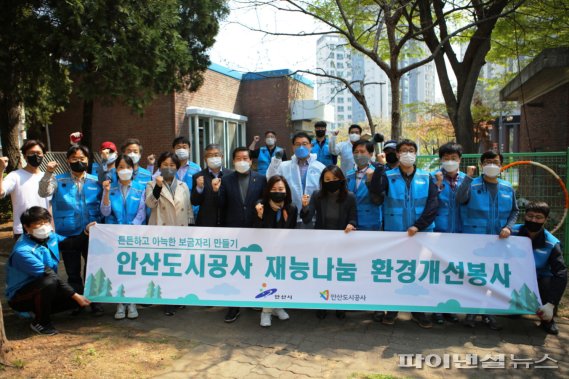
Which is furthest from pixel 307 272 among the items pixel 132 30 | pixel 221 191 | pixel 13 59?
pixel 13 59

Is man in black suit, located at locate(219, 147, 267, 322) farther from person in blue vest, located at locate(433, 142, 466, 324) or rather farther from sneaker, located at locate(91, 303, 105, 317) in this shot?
person in blue vest, located at locate(433, 142, 466, 324)

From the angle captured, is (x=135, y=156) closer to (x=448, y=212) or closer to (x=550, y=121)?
(x=448, y=212)

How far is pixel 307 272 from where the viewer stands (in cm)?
419

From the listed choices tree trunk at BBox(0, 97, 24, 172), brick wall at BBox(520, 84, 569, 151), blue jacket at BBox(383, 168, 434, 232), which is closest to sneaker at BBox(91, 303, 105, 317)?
blue jacket at BBox(383, 168, 434, 232)

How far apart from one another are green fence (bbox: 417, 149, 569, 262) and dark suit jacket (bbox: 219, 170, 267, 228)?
3127mm

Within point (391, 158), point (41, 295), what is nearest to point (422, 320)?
point (391, 158)

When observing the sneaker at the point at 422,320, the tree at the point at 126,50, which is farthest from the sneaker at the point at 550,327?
the tree at the point at 126,50

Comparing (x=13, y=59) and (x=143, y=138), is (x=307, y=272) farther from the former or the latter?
(x=143, y=138)

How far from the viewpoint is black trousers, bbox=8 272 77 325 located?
3998mm

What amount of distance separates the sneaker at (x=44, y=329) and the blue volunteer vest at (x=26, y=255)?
1.19ft

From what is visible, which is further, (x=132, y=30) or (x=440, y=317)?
(x=132, y=30)

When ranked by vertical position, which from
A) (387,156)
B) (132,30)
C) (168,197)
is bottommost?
(168,197)

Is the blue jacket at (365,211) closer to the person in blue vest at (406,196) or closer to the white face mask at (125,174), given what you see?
the person in blue vest at (406,196)

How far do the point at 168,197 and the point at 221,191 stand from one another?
1.83 ft
